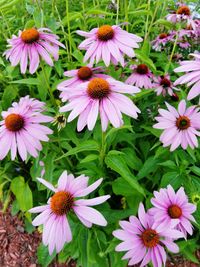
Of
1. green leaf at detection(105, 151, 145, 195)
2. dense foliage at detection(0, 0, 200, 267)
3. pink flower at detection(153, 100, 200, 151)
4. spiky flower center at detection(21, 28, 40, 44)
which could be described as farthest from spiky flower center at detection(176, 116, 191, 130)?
spiky flower center at detection(21, 28, 40, 44)

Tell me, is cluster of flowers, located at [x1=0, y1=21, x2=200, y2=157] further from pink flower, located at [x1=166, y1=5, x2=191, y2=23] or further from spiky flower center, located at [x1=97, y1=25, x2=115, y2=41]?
pink flower, located at [x1=166, y1=5, x2=191, y2=23]

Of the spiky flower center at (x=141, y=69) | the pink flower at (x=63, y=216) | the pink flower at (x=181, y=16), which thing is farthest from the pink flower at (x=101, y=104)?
the pink flower at (x=181, y=16)

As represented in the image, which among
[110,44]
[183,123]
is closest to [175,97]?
[183,123]

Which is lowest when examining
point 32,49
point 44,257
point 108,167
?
point 44,257

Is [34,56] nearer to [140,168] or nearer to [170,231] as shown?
[140,168]

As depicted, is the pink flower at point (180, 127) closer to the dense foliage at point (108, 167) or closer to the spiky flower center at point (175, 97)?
the dense foliage at point (108, 167)

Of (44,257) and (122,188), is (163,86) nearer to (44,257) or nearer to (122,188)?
(122,188)
